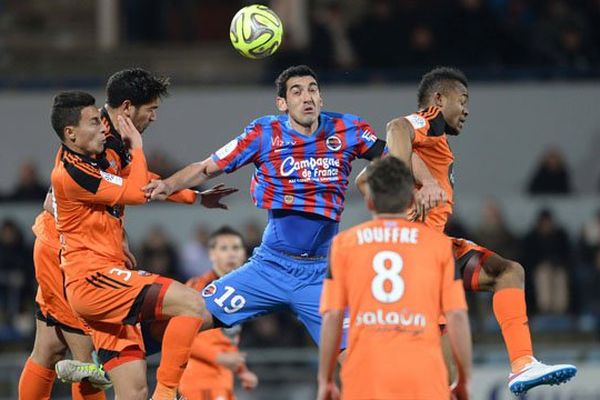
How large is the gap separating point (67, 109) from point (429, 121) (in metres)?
2.30

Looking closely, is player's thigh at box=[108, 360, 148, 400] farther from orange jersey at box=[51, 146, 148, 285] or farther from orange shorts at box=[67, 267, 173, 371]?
orange jersey at box=[51, 146, 148, 285]

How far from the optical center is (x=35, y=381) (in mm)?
8586

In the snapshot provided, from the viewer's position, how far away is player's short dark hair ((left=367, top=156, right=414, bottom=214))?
21.3 feet

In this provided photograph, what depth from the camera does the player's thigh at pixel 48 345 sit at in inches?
338

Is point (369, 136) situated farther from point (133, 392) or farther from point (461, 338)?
point (461, 338)

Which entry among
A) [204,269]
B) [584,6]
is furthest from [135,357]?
[584,6]

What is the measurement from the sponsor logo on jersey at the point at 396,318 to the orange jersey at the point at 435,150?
1857 millimetres

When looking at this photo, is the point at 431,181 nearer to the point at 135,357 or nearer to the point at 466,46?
the point at 135,357

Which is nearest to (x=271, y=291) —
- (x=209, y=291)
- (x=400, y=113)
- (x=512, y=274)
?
(x=209, y=291)

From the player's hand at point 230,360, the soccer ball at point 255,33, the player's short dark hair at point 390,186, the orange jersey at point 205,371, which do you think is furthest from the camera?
the orange jersey at point 205,371

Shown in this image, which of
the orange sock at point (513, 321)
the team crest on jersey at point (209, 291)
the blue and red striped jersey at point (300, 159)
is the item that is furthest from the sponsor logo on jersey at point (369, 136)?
the team crest on jersey at point (209, 291)

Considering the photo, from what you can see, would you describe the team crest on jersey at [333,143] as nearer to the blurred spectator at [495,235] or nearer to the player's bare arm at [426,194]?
the player's bare arm at [426,194]

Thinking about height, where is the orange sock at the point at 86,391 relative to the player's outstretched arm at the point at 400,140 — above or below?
below

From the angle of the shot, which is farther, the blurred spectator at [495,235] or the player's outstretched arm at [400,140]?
the blurred spectator at [495,235]
